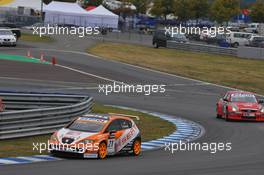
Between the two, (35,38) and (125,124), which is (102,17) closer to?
(35,38)

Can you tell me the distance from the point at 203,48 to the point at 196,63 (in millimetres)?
9978

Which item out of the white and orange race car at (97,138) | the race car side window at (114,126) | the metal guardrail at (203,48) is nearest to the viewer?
the white and orange race car at (97,138)

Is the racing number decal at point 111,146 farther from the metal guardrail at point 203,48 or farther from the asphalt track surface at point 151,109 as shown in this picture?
the metal guardrail at point 203,48

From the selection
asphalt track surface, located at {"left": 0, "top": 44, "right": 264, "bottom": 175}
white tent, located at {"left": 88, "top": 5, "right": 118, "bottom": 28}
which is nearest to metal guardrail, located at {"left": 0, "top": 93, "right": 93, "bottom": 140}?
asphalt track surface, located at {"left": 0, "top": 44, "right": 264, "bottom": 175}

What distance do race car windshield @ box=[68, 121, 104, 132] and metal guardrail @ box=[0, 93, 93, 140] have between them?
2487 mm

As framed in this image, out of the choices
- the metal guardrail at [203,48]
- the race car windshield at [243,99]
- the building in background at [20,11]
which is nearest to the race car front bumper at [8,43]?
the metal guardrail at [203,48]

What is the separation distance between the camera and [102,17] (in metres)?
98.9

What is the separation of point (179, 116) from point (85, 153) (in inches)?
568

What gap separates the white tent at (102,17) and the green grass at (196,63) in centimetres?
2719

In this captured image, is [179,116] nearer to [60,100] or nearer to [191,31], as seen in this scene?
[60,100]

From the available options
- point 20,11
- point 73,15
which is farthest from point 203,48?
point 73,15

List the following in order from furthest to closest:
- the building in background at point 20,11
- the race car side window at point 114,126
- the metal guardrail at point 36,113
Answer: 1. the building in background at point 20,11
2. the metal guardrail at point 36,113
3. the race car side window at point 114,126

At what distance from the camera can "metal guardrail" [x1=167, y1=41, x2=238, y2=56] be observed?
66438 mm

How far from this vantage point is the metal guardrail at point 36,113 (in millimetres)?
21203
